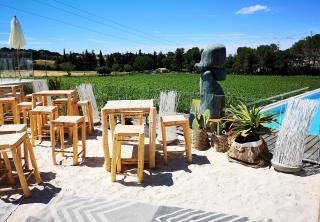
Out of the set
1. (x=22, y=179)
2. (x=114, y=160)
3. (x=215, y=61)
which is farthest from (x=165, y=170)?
(x=215, y=61)

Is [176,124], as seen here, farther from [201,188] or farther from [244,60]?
[244,60]

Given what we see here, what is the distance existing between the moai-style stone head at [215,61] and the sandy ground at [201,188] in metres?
3.01

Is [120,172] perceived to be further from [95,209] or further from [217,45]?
[217,45]

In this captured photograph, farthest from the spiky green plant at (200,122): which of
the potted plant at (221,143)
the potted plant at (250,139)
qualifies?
the potted plant at (250,139)

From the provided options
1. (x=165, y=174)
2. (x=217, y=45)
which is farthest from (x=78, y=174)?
(x=217, y=45)

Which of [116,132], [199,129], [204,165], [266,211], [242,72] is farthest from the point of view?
[242,72]

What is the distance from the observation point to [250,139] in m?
5.98

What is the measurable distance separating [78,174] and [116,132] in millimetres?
1206

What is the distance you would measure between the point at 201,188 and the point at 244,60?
59.2 m

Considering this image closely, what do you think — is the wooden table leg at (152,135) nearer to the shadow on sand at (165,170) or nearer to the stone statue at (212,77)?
the shadow on sand at (165,170)

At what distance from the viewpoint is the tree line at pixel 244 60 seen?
181ft

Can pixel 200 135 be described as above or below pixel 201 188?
above

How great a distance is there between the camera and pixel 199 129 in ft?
21.7

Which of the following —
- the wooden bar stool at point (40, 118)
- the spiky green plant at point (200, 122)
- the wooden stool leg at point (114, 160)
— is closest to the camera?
the wooden stool leg at point (114, 160)
